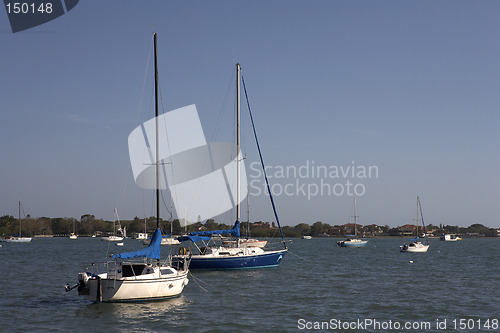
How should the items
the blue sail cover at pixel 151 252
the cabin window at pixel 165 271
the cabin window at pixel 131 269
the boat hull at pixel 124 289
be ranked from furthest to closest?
the blue sail cover at pixel 151 252
the cabin window at pixel 165 271
the cabin window at pixel 131 269
the boat hull at pixel 124 289

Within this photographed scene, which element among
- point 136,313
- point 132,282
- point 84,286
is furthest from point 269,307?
point 84,286

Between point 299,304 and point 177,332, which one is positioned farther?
point 299,304

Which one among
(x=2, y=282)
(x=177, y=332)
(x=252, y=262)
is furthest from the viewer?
(x=252, y=262)

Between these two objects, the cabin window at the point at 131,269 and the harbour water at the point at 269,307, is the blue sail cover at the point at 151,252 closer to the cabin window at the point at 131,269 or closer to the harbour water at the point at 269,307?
the cabin window at the point at 131,269

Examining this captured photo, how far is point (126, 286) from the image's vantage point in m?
29.7

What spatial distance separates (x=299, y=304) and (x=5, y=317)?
55.9 ft

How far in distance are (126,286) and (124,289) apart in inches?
8.7

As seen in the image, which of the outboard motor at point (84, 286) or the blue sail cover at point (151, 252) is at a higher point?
the blue sail cover at point (151, 252)

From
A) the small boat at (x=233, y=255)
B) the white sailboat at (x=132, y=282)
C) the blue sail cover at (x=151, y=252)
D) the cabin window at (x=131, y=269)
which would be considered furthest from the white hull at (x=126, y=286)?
the small boat at (x=233, y=255)

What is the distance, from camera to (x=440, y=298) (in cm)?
3619

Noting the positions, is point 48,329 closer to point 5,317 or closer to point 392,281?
point 5,317

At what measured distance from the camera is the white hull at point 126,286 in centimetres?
2959

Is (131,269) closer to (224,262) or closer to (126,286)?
(126,286)

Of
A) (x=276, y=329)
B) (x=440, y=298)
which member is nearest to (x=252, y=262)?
(x=440, y=298)
